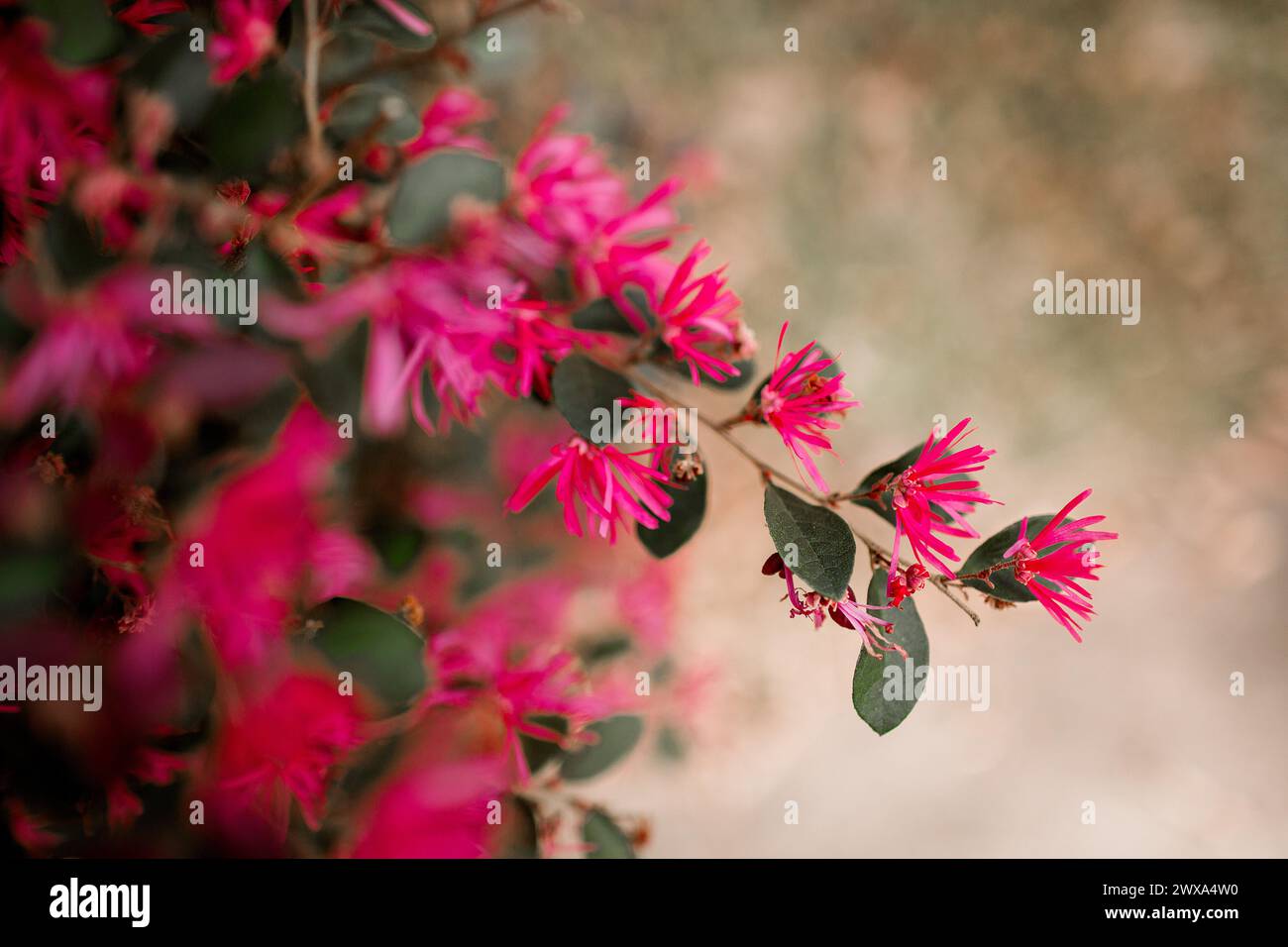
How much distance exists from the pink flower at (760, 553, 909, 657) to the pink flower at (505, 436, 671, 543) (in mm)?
92

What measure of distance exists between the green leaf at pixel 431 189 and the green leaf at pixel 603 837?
504 mm

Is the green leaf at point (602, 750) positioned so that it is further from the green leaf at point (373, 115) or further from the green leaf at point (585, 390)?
the green leaf at point (373, 115)

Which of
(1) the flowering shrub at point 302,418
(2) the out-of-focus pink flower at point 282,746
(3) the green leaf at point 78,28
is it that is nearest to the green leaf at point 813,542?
(1) the flowering shrub at point 302,418

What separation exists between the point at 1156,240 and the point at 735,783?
831 mm

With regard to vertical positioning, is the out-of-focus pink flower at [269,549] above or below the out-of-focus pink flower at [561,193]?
below

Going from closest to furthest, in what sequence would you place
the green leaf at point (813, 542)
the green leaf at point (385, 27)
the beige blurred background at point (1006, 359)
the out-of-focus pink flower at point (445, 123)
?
the green leaf at point (813, 542) < the green leaf at point (385, 27) < the out-of-focus pink flower at point (445, 123) < the beige blurred background at point (1006, 359)

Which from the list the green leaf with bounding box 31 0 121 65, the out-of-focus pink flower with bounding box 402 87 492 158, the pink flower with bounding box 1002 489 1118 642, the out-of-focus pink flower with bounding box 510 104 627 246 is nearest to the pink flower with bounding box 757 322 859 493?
the pink flower with bounding box 1002 489 1118 642

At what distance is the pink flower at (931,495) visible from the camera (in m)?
0.48

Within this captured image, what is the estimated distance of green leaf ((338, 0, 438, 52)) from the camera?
1.87 ft

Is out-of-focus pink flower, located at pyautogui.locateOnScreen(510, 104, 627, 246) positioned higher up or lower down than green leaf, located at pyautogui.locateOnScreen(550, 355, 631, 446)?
higher up

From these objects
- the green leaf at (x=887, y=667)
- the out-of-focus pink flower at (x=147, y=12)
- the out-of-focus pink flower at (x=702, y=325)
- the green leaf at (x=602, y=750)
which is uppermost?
the out-of-focus pink flower at (x=147, y=12)

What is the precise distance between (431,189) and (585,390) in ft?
0.64

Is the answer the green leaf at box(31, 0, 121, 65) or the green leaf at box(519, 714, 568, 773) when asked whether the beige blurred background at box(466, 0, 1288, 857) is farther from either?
the green leaf at box(31, 0, 121, 65)

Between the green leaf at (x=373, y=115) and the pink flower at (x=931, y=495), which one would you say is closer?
the pink flower at (x=931, y=495)
